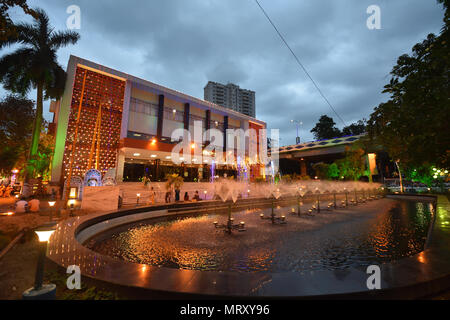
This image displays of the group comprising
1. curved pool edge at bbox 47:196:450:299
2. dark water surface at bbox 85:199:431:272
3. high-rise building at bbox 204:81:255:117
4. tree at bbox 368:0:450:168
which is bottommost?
dark water surface at bbox 85:199:431:272

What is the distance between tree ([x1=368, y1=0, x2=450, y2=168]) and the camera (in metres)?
4.30

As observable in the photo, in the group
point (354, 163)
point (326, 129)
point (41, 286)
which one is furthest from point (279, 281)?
point (326, 129)

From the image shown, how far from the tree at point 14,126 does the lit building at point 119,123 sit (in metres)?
3.11

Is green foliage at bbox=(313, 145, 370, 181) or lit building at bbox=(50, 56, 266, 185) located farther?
green foliage at bbox=(313, 145, 370, 181)

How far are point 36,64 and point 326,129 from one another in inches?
3498

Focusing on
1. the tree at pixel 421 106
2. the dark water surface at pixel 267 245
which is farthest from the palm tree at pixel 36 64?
the tree at pixel 421 106

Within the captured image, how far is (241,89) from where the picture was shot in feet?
413

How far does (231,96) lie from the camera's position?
4820 inches

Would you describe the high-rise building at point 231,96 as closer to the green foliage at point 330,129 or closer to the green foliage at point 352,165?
the green foliage at point 330,129

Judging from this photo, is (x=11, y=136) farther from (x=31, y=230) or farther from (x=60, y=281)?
(x=60, y=281)

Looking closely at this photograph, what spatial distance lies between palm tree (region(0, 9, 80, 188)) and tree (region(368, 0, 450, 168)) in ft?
82.2

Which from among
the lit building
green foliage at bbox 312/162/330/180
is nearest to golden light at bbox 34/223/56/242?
the lit building

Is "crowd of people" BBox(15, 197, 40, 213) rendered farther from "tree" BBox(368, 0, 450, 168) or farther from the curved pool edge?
"tree" BBox(368, 0, 450, 168)
